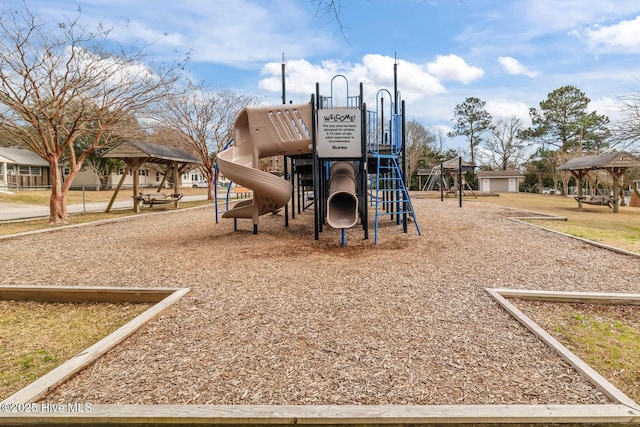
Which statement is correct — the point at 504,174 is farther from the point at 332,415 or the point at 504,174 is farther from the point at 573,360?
the point at 332,415

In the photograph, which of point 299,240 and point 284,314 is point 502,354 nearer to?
point 284,314

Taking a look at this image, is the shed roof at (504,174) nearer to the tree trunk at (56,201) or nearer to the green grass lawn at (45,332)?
the tree trunk at (56,201)

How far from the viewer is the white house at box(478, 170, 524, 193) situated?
46.2 metres

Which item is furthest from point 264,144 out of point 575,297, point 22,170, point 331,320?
point 22,170

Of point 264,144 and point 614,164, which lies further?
point 614,164

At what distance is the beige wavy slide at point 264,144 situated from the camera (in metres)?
8.21

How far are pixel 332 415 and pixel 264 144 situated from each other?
23.9 feet

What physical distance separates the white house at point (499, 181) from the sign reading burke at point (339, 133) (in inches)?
1697

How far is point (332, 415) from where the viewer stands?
2.13m

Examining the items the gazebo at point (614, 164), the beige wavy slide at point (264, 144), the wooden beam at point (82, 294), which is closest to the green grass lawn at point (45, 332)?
the wooden beam at point (82, 294)

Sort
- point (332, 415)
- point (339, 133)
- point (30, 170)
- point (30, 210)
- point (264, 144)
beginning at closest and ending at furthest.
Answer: point (332, 415) → point (339, 133) → point (264, 144) → point (30, 210) → point (30, 170)

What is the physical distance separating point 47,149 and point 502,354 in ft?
46.2

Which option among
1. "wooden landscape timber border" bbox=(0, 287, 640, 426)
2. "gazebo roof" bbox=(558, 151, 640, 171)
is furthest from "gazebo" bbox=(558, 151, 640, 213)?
"wooden landscape timber border" bbox=(0, 287, 640, 426)

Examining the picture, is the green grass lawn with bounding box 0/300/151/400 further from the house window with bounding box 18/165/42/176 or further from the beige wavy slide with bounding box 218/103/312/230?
the house window with bounding box 18/165/42/176
